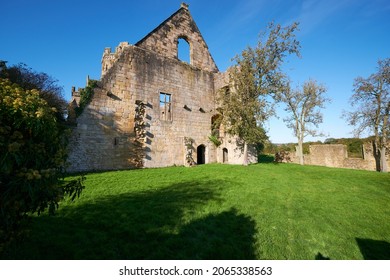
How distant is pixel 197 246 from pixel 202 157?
15.1 m

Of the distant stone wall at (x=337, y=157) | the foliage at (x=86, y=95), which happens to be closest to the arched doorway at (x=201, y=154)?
the foliage at (x=86, y=95)

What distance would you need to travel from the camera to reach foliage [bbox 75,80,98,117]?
1239 centimetres

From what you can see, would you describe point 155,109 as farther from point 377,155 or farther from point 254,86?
point 377,155

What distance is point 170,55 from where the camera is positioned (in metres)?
17.4

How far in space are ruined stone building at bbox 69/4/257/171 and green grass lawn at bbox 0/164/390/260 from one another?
17.2 feet

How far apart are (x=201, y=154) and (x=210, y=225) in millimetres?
14508

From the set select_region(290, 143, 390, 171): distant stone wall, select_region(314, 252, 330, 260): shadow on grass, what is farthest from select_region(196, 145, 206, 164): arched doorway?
select_region(314, 252, 330, 260): shadow on grass

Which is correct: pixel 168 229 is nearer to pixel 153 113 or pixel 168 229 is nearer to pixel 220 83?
pixel 153 113

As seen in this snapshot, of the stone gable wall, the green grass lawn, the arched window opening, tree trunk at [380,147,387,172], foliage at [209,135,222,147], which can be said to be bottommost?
the green grass lawn

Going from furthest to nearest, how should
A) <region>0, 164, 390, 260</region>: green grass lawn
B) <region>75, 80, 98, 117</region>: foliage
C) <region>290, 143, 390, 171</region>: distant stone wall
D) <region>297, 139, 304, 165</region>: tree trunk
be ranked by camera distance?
<region>297, 139, 304, 165</region>: tree trunk
<region>290, 143, 390, 171</region>: distant stone wall
<region>75, 80, 98, 117</region>: foliage
<region>0, 164, 390, 260</region>: green grass lawn

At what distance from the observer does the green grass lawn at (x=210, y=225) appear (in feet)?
12.9

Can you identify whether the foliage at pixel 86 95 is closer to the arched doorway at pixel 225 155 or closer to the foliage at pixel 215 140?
the foliage at pixel 215 140

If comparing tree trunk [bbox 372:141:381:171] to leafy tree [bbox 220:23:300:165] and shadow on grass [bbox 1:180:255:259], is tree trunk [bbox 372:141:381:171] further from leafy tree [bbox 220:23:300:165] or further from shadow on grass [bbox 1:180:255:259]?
shadow on grass [bbox 1:180:255:259]
